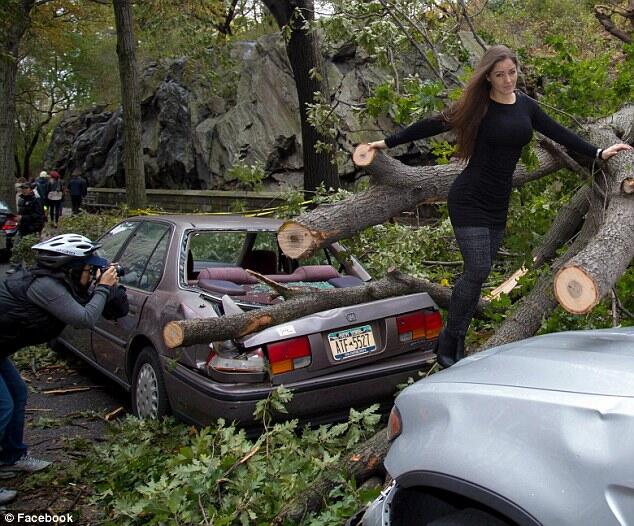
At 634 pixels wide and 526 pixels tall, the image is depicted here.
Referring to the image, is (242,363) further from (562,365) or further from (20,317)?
(562,365)

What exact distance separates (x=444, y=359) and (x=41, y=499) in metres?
2.45

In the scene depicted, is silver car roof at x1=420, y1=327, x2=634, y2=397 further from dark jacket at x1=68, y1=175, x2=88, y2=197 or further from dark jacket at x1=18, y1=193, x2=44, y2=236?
dark jacket at x1=68, y1=175, x2=88, y2=197

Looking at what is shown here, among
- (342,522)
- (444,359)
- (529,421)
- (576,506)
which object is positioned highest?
(529,421)

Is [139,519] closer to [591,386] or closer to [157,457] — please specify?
[157,457]

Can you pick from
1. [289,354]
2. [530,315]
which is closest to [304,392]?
[289,354]

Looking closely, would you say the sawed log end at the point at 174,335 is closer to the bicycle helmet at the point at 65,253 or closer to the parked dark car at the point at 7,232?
the bicycle helmet at the point at 65,253

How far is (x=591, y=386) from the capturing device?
6.73 feet

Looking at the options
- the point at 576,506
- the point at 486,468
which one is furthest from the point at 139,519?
the point at 576,506

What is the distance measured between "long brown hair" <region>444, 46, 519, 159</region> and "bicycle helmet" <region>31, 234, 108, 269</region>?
Answer: 2.23 meters

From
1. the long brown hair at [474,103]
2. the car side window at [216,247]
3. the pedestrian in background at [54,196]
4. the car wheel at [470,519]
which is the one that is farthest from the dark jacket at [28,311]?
the pedestrian in background at [54,196]

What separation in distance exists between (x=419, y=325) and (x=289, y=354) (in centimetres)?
102

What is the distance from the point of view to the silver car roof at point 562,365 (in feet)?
6.81

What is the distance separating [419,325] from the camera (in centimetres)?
520

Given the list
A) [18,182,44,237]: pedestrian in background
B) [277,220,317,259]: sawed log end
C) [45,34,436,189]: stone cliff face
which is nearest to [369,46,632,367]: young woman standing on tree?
[277,220,317,259]: sawed log end
